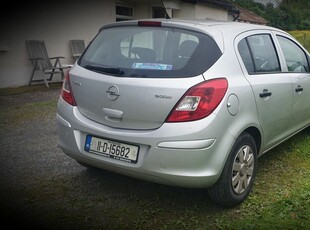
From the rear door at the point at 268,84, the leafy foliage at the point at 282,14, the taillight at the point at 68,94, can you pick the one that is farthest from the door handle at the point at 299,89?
the leafy foliage at the point at 282,14

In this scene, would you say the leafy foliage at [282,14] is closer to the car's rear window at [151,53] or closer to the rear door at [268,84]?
the rear door at [268,84]

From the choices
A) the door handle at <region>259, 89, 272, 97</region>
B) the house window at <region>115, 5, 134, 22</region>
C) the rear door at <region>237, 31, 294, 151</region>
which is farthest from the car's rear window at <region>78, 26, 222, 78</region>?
the house window at <region>115, 5, 134, 22</region>

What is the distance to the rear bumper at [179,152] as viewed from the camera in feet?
8.20

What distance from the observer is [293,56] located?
4.10 metres

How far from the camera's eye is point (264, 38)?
11.8 ft

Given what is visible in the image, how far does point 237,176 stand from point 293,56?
1981 mm

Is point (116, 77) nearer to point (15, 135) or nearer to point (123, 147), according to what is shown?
point (123, 147)

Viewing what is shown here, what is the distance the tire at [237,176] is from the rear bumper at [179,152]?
0.46ft

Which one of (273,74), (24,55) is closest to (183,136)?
(273,74)

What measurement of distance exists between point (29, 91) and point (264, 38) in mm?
6173

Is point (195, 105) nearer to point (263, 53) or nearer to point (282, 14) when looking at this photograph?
point (263, 53)

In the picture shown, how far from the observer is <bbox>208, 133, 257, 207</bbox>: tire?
2752mm

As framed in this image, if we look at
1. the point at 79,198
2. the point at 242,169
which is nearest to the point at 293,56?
the point at 242,169

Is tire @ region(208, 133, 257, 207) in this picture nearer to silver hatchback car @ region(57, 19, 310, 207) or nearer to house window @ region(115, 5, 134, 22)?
silver hatchback car @ region(57, 19, 310, 207)
